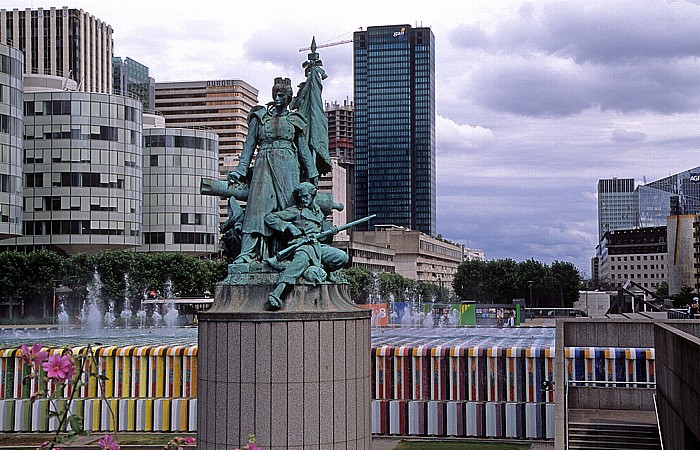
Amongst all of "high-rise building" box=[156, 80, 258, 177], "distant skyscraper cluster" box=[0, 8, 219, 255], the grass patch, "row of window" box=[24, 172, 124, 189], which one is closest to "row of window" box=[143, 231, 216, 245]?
"distant skyscraper cluster" box=[0, 8, 219, 255]

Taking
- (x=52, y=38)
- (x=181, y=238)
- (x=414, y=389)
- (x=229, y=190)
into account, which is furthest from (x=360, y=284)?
(x=229, y=190)

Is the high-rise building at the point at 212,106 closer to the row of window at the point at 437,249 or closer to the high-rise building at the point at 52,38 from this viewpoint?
the high-rise building at the point at 52,38

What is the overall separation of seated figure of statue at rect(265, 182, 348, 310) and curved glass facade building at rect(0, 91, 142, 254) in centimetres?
6867

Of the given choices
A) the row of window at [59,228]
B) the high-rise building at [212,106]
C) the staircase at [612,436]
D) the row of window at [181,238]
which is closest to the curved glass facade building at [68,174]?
the row of window at [59,228]

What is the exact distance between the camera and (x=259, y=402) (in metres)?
15.5

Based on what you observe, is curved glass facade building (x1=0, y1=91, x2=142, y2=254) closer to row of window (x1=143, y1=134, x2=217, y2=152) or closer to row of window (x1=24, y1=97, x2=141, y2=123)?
row of window (x1=24, y1=97, x2=141, y2=123)

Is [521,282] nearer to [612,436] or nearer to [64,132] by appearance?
[64,132]

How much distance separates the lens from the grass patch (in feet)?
85.7

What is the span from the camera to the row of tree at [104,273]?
240ft

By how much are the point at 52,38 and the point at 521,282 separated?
81.5 m

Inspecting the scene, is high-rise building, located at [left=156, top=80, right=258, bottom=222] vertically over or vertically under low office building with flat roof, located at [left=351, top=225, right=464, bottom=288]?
over

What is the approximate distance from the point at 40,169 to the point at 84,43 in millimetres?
70553

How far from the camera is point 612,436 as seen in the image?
2327cm

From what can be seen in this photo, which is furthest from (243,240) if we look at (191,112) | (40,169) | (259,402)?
(191,112)
